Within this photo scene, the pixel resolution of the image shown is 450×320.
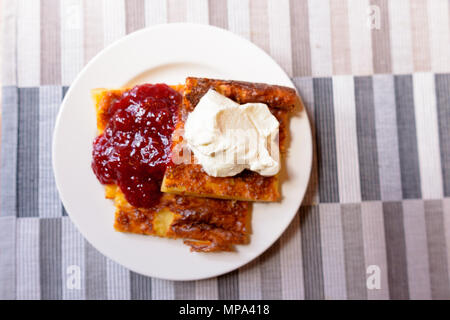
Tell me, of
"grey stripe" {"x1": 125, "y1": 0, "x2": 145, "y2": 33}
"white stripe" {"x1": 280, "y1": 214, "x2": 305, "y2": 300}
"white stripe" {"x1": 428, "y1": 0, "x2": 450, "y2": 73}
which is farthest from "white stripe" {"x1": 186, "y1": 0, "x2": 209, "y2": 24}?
"white stripe" {"x1": 428, "y1": 0, "x2": 450, "y2": 73}

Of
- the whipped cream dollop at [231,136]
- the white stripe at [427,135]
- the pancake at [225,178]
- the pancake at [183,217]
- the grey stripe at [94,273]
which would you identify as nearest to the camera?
the whipped cream dollop at [231,136]

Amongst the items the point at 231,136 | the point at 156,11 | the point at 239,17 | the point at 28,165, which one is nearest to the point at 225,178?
the point at 231,136

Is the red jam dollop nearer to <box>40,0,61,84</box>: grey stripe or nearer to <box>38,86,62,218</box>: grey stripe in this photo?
<box>38,86,62,218</box>: grey stripe

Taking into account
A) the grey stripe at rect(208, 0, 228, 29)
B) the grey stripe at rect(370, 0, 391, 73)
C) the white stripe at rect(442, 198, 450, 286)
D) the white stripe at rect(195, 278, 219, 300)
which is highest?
the grey stripe at rect(208, 0, 228, 29)

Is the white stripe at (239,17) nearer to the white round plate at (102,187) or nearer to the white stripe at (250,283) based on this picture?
the white round plate at (102,187)

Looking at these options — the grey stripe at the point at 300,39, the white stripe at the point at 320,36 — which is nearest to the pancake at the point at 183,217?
the grey stripe at the point at 300,39

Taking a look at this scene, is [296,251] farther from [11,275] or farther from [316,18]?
[11,275]

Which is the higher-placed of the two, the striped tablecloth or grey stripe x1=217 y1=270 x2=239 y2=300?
the striped tablecloth
